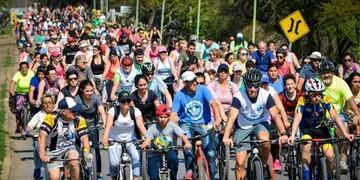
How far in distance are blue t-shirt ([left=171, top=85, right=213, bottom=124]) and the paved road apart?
2265 mm

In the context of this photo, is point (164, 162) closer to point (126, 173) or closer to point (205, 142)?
point (126, 173)

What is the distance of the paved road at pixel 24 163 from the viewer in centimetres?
1647

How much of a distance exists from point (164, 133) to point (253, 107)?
47.9 inches

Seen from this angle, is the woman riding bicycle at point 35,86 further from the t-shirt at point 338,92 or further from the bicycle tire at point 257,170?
the bicycle tire at point 257,170

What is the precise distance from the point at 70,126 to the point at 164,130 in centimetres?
130

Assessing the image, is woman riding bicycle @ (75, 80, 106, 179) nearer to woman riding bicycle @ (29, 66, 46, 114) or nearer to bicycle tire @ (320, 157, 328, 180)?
Answer: bicycle tire @ (320, 157, 328, 180)

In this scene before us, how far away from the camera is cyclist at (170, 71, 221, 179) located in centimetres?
1369

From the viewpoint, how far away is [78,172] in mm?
12266

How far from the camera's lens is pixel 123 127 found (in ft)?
43.1

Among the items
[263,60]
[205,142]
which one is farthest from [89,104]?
[263,60]

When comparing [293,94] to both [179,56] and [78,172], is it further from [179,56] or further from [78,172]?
[179,56]

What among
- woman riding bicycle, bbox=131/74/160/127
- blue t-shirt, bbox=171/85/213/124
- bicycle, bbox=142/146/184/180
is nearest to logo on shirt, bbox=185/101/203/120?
blue t-shirt, bbox=171/85/213/124

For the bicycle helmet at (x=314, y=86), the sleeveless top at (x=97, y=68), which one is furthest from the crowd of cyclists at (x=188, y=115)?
the sleeveless top at (x=97, y=68)

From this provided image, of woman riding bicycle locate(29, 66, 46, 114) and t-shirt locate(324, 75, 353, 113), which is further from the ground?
woman riding bicycle locate(29, 66, 46, 114)
